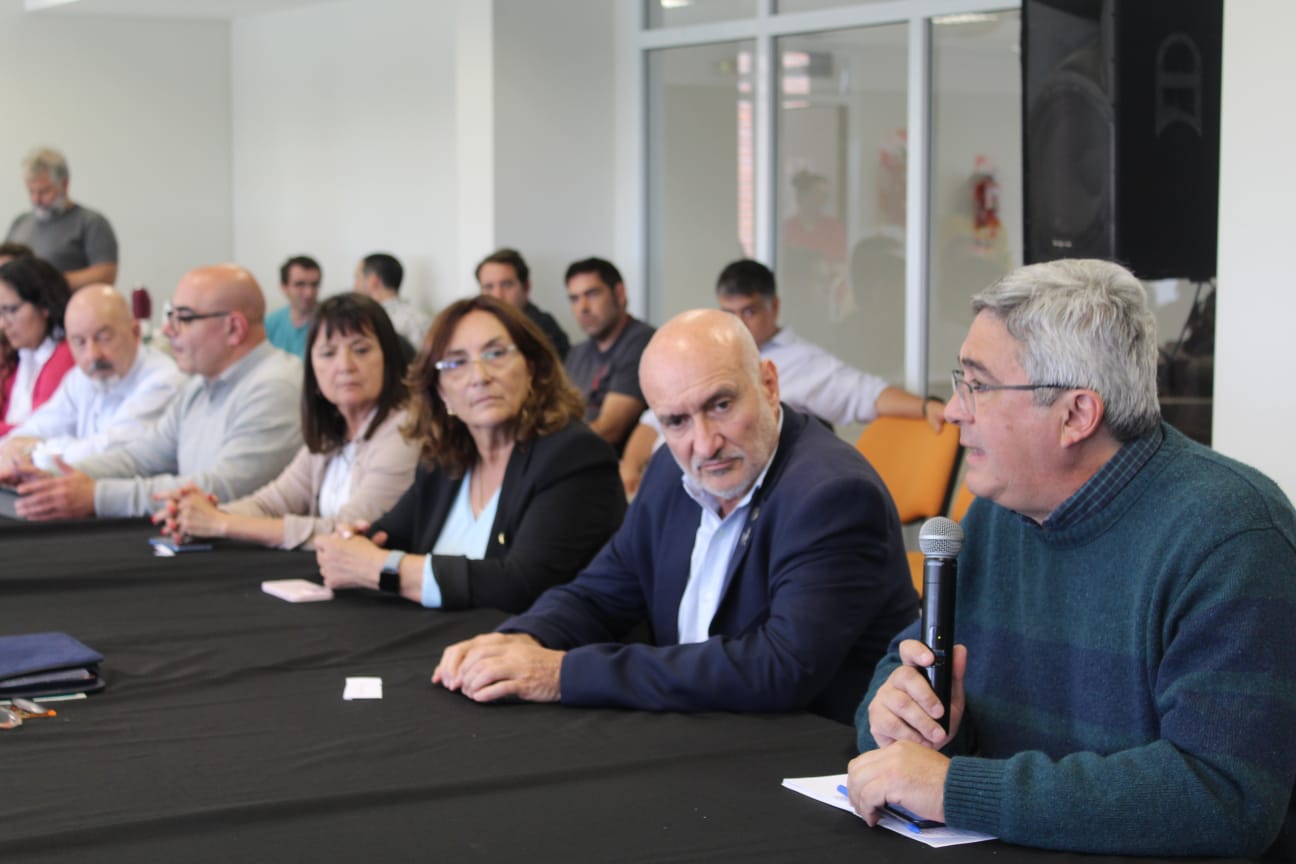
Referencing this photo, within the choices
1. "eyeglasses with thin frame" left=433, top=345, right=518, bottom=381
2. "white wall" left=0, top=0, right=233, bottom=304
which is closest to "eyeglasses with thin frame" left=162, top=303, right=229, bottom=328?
"eyeglasses with thin frame" left=433, top=345, right=518, bottom=381

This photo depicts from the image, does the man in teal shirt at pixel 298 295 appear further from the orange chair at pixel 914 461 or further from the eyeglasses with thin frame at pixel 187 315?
the orange chair at pixel 914 461

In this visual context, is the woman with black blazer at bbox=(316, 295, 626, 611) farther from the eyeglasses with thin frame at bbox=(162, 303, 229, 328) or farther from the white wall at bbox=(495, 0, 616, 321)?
the white wall at bbox=(495, 0, 616, 321)

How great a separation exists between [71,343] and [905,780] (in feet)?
13.7

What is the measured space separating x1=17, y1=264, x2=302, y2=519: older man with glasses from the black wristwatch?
1.32 m

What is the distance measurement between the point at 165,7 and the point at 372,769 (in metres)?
9.02

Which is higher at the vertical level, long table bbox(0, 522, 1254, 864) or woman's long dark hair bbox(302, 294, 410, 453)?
woman's long dark hair bbox(302, 294, 410, 453)

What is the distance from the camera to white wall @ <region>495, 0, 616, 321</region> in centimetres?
730

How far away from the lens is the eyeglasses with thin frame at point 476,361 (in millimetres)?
3152

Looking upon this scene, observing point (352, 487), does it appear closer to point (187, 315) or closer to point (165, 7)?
point (187, 315)

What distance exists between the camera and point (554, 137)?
7414 millimetres

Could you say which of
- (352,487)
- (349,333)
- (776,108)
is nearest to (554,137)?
(776,108)

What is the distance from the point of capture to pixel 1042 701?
180cm

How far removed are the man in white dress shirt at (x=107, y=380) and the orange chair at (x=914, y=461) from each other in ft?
8.00

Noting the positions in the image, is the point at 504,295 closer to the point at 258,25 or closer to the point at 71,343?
the point at 71,343
